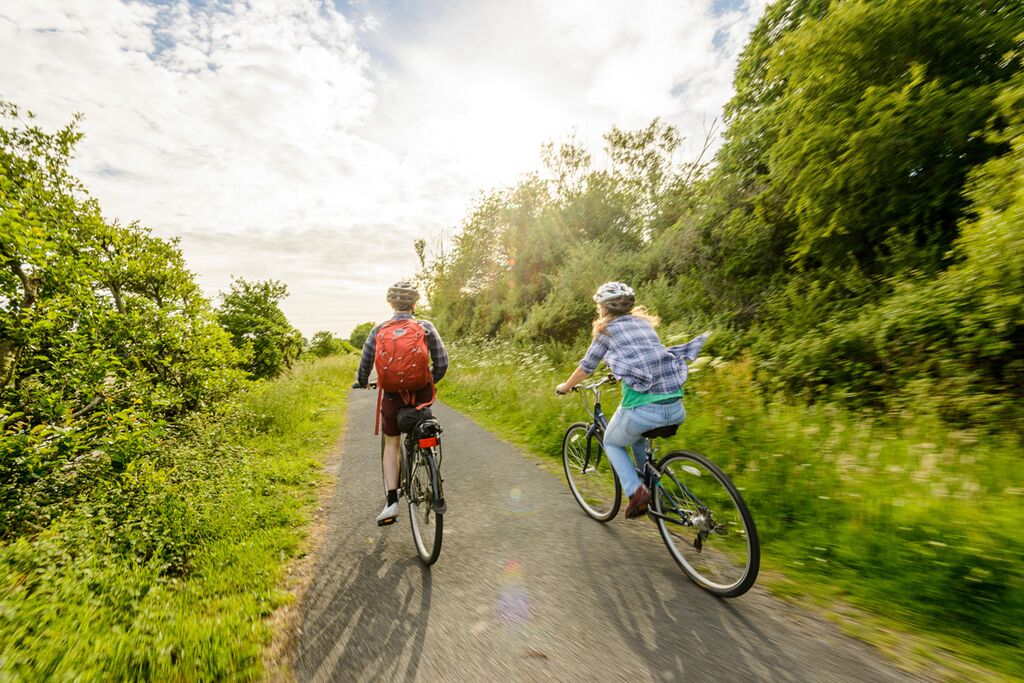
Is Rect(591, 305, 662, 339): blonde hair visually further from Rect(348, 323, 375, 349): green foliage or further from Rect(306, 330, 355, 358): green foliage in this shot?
Rect(348, 323, 375, 349): green foliage

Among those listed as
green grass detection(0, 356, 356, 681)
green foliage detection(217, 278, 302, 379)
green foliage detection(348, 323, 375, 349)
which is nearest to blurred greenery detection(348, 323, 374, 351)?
green foliage detection(348, 323, 375, 349)

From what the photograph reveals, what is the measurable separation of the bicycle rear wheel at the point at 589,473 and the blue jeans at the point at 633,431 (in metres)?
0.67

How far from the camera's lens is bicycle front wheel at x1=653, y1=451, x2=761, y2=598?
2.91 m

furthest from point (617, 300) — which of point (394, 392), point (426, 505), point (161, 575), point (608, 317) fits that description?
point (161, 575)

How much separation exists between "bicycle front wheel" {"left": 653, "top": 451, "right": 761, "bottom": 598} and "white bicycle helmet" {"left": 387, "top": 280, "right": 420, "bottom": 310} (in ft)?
8.94

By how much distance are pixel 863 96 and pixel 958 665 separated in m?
8.95

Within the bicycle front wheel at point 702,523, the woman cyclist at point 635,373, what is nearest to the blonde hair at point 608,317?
the woman cyclist at point 635,373

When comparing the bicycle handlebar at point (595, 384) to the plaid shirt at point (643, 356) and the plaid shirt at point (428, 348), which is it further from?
the plaid shirt at point (428, 348)

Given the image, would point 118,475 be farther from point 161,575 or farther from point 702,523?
point 702,523

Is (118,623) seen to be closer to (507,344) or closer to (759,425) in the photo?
(759,425)

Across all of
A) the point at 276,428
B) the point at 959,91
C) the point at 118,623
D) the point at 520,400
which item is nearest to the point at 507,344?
the point at 520,400

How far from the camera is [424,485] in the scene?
3.81m

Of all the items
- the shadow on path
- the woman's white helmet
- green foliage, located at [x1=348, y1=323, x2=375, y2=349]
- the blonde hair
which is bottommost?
the shadow on path

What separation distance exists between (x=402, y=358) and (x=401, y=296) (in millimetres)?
676
